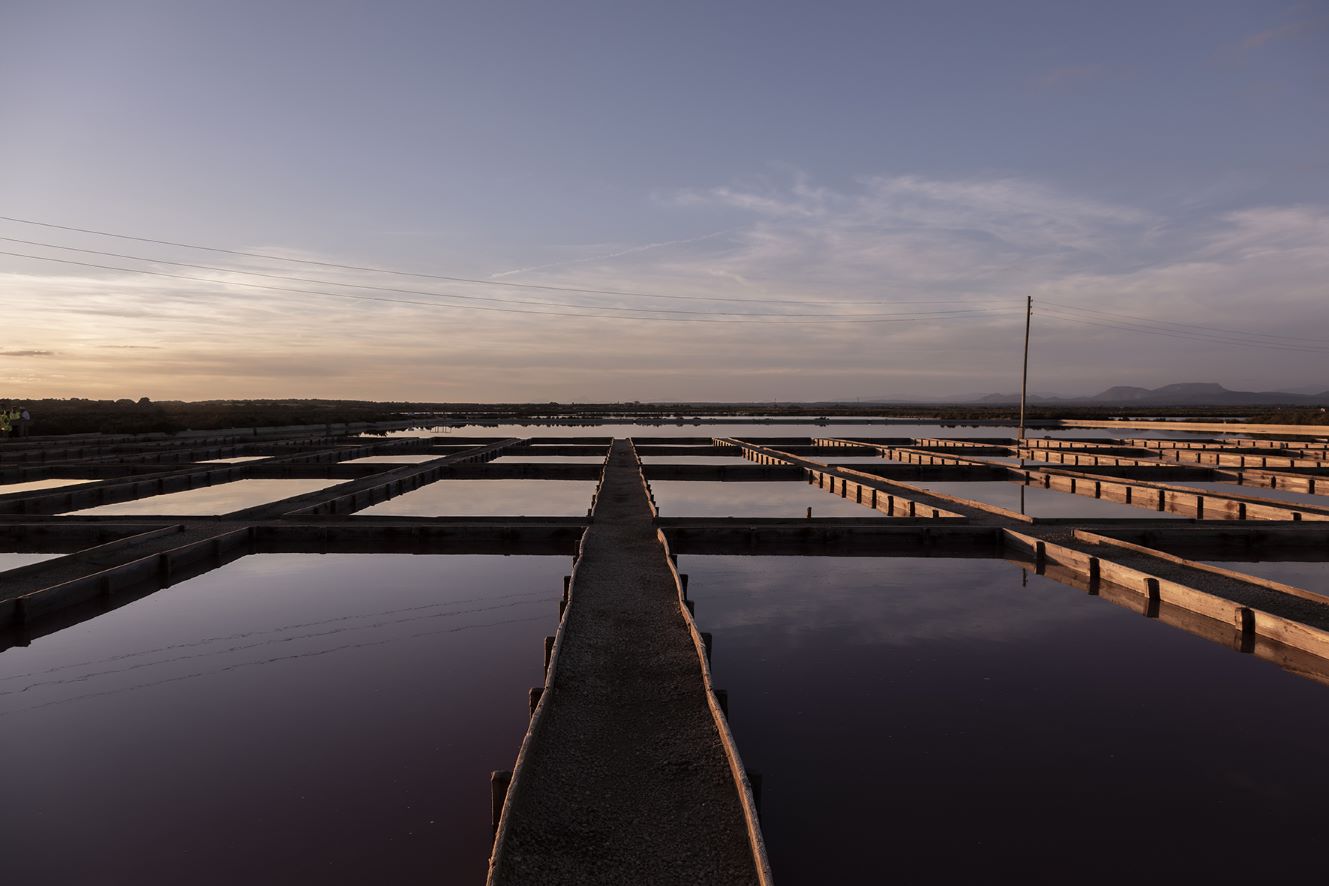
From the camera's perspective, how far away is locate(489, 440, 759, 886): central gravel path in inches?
191

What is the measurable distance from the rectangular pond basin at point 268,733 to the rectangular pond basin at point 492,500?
748 cm

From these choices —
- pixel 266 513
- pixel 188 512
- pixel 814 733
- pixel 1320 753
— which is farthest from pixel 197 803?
pixel 188 512

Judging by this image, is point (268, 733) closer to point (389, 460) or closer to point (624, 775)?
point (624, 775)

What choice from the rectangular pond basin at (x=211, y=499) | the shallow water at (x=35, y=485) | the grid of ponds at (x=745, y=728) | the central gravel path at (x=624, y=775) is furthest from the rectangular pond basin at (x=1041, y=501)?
the shallow water at (x=35, y=485)

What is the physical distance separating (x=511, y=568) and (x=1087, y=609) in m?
11.1

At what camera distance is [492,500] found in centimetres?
2525

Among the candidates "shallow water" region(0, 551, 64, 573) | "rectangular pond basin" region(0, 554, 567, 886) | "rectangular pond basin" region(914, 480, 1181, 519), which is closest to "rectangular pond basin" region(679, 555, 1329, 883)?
"rectangular pond basin" region(0, 554, 567, 886)

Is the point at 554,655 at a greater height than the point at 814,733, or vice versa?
the point at 554,655

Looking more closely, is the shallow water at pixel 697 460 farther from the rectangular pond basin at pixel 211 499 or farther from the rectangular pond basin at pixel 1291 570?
the rectangular pond basin at pixel 1291 570

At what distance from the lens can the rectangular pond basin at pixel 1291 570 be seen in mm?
14289

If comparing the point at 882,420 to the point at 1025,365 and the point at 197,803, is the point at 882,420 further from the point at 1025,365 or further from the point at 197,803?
the point at 197,803

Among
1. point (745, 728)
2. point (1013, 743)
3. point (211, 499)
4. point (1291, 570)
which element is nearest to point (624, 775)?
point (745, 728)

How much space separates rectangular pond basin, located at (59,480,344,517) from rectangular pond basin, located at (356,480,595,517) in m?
4.23

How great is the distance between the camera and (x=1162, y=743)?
7973 mm
